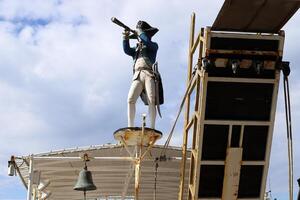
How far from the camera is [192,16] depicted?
940 centimetres

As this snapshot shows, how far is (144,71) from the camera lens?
1036 centimetres

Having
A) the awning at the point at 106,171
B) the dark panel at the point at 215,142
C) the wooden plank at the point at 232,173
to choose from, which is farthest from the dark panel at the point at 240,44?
the awning at the point at 106,171

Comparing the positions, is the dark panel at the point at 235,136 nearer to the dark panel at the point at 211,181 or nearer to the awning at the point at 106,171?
the dark panel at the point at 211,181

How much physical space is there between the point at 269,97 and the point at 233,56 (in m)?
0.91

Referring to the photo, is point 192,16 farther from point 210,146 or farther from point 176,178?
point 176,178

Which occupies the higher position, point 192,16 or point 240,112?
point 192,16

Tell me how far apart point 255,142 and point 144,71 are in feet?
9.51

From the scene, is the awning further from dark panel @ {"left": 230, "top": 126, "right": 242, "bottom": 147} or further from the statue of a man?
dark panel @ {"left": 230, "top": 126, "right": 242, "bottom": 147}

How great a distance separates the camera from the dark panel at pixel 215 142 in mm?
8203

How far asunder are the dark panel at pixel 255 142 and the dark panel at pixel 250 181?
0.19 m

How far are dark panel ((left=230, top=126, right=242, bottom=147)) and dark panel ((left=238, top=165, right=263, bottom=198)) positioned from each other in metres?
0.43

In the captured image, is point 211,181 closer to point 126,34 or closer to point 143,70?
point 143,70

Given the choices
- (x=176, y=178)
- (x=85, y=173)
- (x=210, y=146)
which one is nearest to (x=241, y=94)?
(x=210, y=146)

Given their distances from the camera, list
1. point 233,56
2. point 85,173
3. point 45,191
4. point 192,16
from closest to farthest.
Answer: point 233,56
point 192,16
point 85,173
point 45,191
